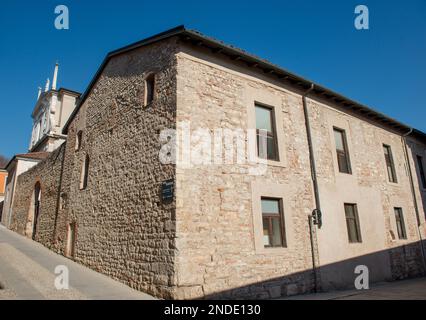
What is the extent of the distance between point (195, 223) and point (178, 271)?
1.08 metres

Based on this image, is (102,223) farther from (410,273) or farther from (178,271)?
(410,273)

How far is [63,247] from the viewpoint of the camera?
1116cm

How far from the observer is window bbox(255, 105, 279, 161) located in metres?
8.66

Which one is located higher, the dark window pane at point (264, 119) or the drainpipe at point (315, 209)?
the dark window pane at point (264, 119)

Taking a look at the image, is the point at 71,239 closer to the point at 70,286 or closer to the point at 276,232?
the point at 70,286

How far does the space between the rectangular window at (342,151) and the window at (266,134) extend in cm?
320

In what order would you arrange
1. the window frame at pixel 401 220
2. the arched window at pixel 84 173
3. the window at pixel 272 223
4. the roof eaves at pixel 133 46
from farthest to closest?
the window frame at pixel 401 220
the arched window at pixel 84 173
the window at pixel 272 223
the roof eaves at pixel 133 46

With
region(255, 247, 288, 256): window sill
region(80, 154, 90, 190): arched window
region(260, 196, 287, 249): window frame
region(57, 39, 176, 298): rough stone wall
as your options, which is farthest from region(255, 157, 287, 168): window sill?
region(80, 154, 90, 190): arched window

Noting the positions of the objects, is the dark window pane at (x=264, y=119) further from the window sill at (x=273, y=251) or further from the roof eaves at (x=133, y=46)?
the window sill at (x=273, y=251)

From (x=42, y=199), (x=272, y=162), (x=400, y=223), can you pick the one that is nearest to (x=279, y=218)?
(x=272, y=162)

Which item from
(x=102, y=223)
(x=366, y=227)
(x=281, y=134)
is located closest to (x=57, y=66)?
(x=102, y=223)

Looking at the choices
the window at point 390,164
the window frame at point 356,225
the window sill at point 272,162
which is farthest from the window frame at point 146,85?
the window at point 390,164

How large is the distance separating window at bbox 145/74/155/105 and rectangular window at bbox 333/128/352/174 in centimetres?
689

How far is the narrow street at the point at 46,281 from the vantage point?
20.5 feet
